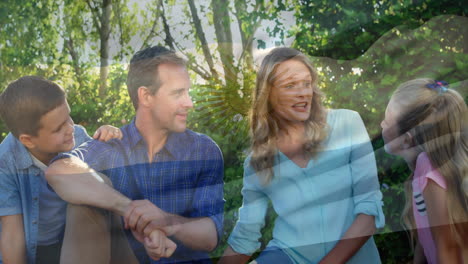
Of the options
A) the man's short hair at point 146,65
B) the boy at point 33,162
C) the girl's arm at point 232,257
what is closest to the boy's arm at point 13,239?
the boy at point 33,162

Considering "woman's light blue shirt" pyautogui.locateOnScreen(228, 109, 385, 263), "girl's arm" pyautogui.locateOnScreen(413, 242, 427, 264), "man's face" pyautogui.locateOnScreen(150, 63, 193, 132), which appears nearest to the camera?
"man's face" pyautogui.locateOnScreen(150, 63, 193, 132)

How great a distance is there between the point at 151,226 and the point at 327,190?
64 centimetres

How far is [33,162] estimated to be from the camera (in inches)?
83.0

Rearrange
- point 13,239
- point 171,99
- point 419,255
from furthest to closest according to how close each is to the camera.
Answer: point 419,255 → point 13,239 → point 171,99

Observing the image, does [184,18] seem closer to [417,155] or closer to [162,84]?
[162,84]

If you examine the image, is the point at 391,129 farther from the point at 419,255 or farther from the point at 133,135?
the point at 133,135

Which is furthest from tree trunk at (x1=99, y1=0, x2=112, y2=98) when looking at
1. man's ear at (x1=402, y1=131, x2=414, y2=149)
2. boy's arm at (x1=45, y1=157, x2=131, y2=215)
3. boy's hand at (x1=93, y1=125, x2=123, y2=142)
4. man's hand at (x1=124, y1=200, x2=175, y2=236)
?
man's ear at (x1=402, y1=131, x2=414, y2=149)

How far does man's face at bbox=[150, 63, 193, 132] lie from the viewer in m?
2.05

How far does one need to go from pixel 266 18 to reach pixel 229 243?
0.82 m

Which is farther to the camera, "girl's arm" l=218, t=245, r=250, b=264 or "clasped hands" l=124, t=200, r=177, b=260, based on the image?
"girl's arm" l=218, t=245, r=250, b=264

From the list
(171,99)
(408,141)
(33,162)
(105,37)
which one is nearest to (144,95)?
(171,99)

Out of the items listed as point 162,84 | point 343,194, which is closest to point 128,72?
point 162,84

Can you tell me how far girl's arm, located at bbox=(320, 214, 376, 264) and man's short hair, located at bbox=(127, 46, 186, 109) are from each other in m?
0.85

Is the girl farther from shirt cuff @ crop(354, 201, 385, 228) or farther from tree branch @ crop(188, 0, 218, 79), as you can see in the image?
tree branch @ crop(188, 0, 218, 79)
